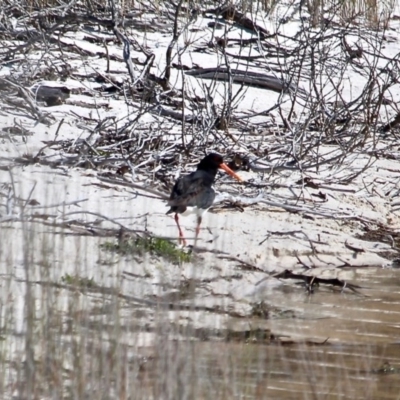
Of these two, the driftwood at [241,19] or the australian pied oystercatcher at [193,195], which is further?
the driftwood at [241,19]

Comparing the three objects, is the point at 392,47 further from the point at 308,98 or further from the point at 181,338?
the point at 181,338

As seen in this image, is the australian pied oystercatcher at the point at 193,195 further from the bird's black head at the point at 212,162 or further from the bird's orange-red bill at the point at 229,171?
the bird's orange-red bill at the point at 229,171

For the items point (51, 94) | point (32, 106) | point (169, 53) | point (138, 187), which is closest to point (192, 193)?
point (138, 187)

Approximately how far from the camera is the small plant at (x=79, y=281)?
4426mm

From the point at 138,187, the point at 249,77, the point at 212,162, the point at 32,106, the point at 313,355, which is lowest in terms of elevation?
the point at 313,355

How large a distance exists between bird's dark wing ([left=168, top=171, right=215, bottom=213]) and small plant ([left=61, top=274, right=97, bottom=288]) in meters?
2.47

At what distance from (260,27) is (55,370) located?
8.28 metres

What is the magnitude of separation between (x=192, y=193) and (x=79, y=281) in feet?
10.3

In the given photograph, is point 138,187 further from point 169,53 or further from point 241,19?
point 241,19

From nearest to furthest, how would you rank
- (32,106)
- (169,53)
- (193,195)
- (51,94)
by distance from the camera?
(193,195), (32,106), (51,94), (169,53)

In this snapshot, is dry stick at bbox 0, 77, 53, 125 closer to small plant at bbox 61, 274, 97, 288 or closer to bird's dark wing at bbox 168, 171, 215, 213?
bird's dark wing at bbox 168, 171, 215, 213

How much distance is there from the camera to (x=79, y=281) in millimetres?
4531

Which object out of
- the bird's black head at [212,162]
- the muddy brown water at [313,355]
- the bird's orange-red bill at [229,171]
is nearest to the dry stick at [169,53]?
the bird's orange-red bill at [229,171]

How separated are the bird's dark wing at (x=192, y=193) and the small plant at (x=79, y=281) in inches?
A: 97.3
